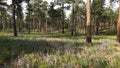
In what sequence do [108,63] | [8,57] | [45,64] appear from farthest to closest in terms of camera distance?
1. [8,57]
2. [108,63]
3. [45,64]

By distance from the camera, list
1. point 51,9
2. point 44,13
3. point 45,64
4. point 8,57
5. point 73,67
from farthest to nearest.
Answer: point 44,13 < point 51,9 < point 8,57 < point 45,64 < point 73,67

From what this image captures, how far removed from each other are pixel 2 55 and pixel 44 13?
9016 cm

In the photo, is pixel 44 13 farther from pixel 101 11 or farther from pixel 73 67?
pixel 73 67

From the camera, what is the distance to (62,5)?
67.6 metres

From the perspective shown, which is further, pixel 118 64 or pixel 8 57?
pixel 8 57

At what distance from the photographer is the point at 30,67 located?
22.6 feet

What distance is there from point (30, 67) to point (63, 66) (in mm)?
1044

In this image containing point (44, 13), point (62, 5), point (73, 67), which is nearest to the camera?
point (73, 67)

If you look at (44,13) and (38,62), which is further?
(44,13)

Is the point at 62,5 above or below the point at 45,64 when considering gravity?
above

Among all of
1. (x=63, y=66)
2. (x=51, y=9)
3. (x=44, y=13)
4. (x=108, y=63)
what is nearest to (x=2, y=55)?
(x=63, y=66)

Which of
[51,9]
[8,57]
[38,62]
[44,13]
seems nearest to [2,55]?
[8,57]

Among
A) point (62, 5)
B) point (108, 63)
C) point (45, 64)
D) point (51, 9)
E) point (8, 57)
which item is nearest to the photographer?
point (45, 64)

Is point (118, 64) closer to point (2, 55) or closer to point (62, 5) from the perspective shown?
point (2, 55)
